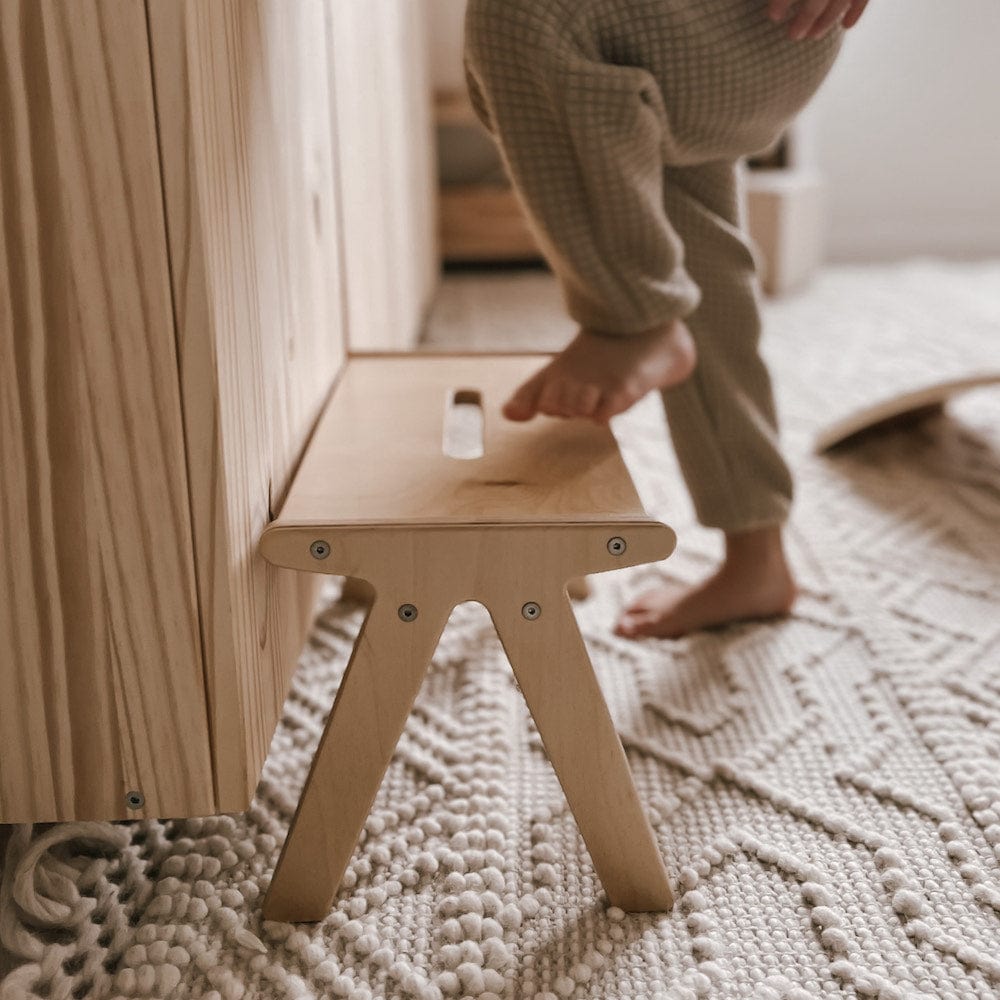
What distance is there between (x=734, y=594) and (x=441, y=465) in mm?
355

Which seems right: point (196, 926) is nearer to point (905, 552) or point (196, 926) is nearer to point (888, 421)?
point (905, 552)

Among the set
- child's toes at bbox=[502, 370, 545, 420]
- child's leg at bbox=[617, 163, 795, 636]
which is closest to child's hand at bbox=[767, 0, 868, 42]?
child's leg at bbox=[617, 163, 795, 636]

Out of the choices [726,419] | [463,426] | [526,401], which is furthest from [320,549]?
[463,426]

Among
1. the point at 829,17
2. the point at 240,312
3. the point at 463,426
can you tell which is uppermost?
the point at 829,17

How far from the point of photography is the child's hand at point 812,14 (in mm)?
621

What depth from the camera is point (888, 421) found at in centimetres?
133

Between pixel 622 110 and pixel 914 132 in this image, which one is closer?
pixel 622 110

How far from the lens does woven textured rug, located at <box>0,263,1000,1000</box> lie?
0.52 meters

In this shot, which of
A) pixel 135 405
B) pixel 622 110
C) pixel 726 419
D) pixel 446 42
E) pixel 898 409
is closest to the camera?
pixel 135 405

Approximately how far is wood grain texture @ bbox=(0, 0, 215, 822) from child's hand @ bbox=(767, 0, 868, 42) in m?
0.38

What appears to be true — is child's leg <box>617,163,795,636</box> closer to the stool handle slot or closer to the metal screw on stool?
the stool handle slot

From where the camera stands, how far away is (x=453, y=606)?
0.53 metres

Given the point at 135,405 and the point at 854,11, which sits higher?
the point at 854,11

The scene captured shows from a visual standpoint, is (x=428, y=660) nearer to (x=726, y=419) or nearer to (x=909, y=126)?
(x=726, y=419)
